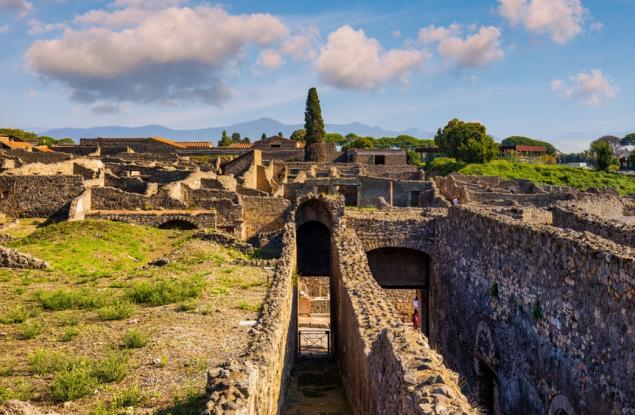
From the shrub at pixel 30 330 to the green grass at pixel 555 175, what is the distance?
201 feet

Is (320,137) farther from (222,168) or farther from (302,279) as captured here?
(302,279)

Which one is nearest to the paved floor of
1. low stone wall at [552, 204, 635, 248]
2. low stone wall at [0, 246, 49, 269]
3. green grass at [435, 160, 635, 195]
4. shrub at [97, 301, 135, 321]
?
shrub at [97, 301, 135, 321]

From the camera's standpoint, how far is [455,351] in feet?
54.3

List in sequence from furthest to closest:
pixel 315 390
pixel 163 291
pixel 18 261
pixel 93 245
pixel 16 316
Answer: pixel 93 245
pixel 18 261
pixel 315 390
pixel 163 291
pixel 16 316

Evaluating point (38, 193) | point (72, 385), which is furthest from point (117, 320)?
point (38, 193)

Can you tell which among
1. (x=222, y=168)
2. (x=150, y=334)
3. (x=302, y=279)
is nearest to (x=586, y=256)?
(x=150, y=334)

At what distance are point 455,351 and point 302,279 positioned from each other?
38.4 feet

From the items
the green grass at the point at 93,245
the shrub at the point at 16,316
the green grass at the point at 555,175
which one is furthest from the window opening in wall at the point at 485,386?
the green grass at the point at 555,175

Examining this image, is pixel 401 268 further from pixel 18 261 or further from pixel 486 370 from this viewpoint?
pixel 18 261

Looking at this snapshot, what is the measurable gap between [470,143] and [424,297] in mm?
58687

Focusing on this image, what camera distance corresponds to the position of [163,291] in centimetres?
1383

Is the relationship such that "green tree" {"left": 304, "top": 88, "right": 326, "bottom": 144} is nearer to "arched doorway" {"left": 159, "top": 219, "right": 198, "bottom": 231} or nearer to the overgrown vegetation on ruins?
"arched doorway" {"left": 159, "top": 219, "right": 198, "bottom": 231}

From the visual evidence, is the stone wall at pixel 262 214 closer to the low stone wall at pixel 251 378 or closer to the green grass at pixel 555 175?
the low stone wall at pixel 251 378

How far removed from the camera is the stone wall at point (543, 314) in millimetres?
8047
